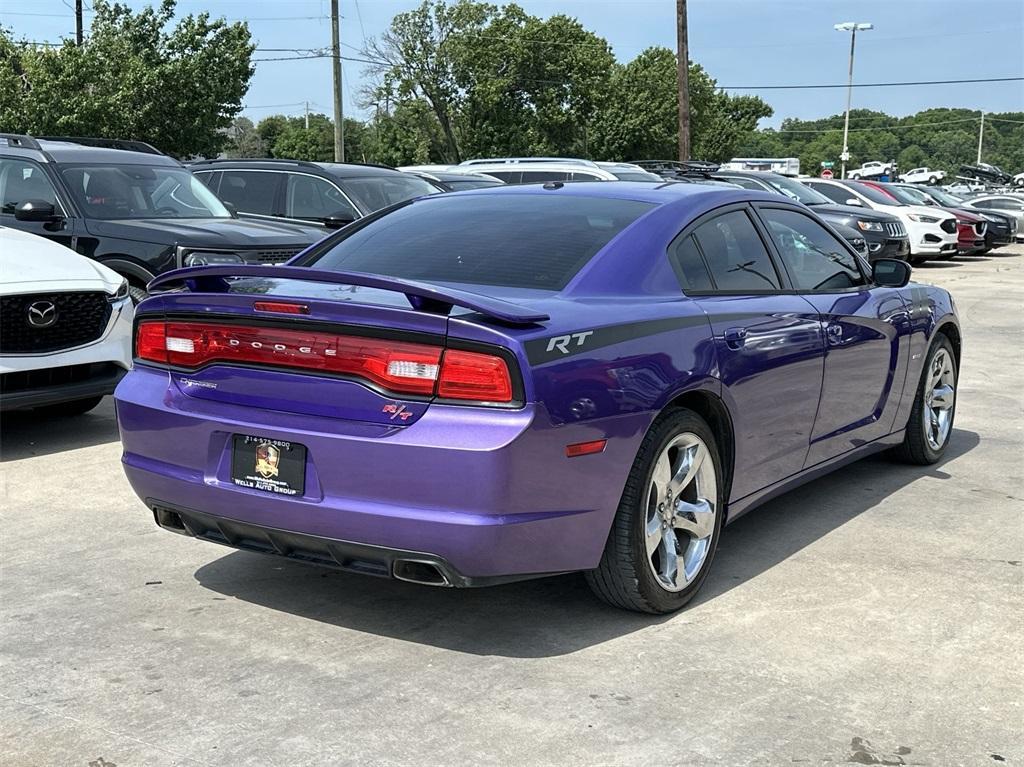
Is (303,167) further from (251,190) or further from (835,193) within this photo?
(835,193)

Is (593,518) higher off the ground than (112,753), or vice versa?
(593,518)

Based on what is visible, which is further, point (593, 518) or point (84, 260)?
point (84, 260)

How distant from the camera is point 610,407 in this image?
370cm

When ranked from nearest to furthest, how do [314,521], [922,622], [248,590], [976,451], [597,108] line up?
[314,521] → [922,622] → [248,590] → [976,451] → [597,108]

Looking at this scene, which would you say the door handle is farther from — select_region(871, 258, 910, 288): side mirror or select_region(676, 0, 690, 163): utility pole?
select_region(676, 0, 690, 163): utility pole

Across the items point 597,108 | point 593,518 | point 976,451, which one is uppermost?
point 597,108

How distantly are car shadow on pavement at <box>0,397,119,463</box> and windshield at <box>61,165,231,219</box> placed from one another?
1.94 meters

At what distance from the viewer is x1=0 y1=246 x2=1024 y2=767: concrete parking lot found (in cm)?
315

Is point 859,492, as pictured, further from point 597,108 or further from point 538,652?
point 597,108

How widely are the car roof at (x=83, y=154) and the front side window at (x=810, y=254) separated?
631cm

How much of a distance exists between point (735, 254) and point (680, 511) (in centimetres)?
122

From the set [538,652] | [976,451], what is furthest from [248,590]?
[976,451]

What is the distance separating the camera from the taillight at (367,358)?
11.4ft

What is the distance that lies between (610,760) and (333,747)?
724 millimetres
